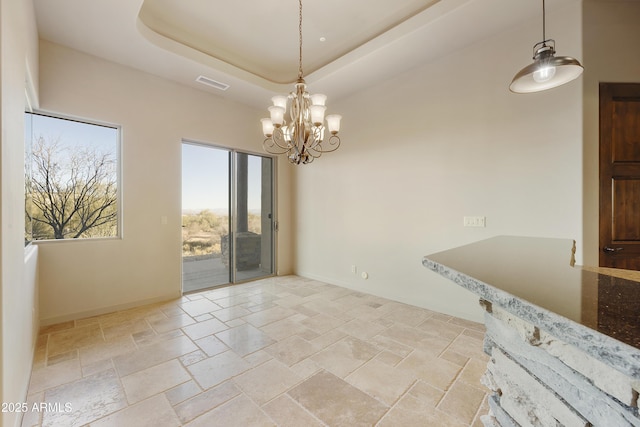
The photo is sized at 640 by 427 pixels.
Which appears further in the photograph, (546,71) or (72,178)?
(72,178)

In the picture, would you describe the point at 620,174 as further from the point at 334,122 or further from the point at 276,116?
the point at 276,116

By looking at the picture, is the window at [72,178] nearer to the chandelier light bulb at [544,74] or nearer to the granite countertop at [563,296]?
the granite countertop at [563,296]

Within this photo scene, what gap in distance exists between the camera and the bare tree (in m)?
2.99

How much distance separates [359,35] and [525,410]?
3852 mm

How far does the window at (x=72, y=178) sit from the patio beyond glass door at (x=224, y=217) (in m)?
0.93

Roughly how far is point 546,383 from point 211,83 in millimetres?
4563

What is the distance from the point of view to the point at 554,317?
0.55m

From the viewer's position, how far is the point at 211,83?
391cm

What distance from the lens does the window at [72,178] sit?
2979mm

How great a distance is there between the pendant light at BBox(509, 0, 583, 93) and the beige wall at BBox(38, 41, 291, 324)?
400 centimetres

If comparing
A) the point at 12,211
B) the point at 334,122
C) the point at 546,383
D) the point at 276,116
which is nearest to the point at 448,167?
the point at 334,122

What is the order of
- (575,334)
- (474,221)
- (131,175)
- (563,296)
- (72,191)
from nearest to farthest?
(575,334)
(563,296)
(474,221)
(72,191)
(131,175)

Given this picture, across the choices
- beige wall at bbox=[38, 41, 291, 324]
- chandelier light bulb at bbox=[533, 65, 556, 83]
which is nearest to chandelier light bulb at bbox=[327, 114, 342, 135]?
chandelier light bulb at bbox=[533, 65, 556, 83]

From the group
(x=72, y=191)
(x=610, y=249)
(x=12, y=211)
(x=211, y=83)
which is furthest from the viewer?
(x=211, y=83)
